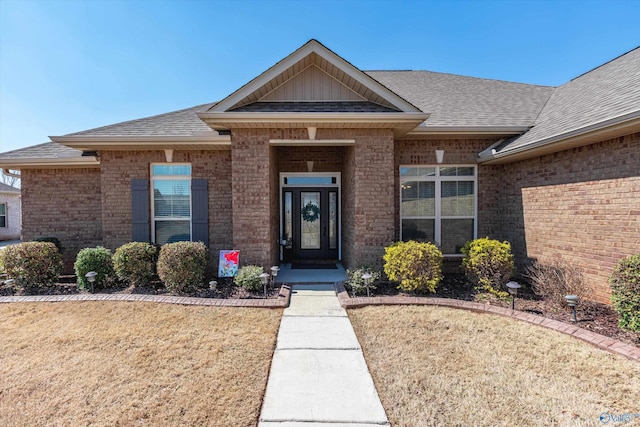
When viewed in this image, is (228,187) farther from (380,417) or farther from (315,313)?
(380,417)

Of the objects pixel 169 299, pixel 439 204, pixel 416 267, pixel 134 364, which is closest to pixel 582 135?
pixel 439 204

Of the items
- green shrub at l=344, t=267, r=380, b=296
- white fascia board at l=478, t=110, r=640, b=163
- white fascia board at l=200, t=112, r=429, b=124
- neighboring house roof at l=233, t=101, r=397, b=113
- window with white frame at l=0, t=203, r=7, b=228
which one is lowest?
Answer: green shrub at l=344, t=267, r=380, b=296

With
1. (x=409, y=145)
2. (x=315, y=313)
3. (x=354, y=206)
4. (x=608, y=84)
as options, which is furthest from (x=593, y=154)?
(x=315, y=313)

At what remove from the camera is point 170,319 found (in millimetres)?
4621

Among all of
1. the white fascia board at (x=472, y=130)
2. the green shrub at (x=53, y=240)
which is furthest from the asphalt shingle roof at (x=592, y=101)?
the green shrub at (x=53, y=240)

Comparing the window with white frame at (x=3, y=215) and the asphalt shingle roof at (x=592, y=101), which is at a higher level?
the asphalt shingle roof at (x=592, y=101)

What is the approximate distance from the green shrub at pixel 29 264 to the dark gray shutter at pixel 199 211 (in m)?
2.94

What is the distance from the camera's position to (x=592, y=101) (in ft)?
20.2

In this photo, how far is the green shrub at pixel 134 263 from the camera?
6.16 metres

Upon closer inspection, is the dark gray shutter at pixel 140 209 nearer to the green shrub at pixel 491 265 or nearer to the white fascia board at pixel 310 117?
the white fascia board at pixel 310 117

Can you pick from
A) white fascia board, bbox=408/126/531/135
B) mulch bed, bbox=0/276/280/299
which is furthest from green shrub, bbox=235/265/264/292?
white fascia board, bbox=408/126/531/135

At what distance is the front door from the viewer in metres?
8.63

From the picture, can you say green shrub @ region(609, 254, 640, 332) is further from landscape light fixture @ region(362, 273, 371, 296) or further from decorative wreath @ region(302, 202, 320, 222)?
decorative wreath @ region(302, 202, 320, 222)

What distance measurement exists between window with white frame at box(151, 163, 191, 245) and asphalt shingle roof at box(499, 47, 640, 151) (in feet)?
25.5
